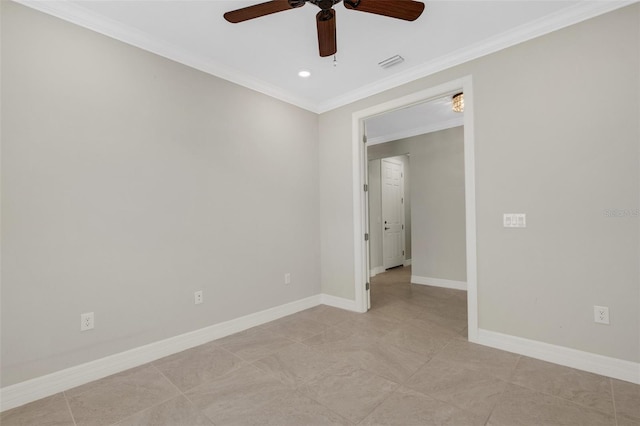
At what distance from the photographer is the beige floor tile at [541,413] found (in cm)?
169

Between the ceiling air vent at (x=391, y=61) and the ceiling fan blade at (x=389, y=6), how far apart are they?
1019mm

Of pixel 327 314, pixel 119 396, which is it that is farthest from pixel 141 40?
pixel 327 314

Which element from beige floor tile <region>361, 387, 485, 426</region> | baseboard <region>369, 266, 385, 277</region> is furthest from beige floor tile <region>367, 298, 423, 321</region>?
baseboard <region>369, 266, 385, 277</region>

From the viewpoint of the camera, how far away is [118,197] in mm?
2375

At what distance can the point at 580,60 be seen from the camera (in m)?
2.29

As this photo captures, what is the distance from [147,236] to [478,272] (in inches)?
120

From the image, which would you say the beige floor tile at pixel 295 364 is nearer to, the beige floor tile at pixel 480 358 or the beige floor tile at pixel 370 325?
the beige floor tile at pixel 370 325

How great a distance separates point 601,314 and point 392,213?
174 inches

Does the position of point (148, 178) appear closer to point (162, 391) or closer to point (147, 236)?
point (147, 236)

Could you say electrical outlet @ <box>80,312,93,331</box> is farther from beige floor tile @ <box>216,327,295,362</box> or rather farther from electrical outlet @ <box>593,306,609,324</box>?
electrical outlet @ <box>593,306,609,324</box>

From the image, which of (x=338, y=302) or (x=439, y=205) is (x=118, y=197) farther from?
(x=439, y=205)

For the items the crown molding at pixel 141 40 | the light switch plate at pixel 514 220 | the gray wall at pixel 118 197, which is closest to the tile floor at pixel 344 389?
the gray wall at pixel 118 197

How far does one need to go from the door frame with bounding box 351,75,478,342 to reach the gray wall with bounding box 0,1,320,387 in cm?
107

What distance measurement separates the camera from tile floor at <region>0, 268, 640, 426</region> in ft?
5.79
